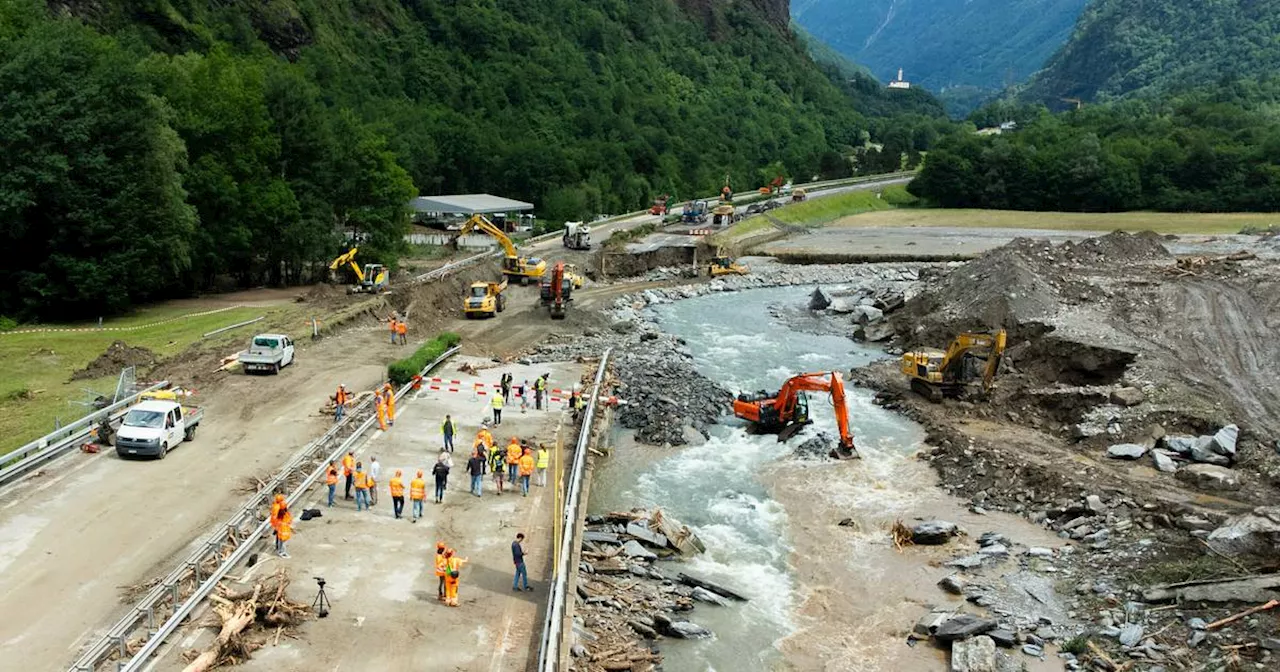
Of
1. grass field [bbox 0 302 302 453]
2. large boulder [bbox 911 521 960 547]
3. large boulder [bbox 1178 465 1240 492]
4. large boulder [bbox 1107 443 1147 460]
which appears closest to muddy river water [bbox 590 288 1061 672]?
large boulder [bbox 911 521 960 547]

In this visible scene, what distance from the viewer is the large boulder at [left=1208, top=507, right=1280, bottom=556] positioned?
2395cm

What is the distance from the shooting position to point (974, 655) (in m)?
21.2

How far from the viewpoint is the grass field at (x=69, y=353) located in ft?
104

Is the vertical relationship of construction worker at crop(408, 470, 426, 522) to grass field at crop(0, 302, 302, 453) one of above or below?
below

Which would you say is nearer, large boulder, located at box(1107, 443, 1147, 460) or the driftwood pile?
the driftwood pile

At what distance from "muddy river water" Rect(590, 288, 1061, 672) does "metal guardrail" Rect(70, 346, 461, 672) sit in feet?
27.0

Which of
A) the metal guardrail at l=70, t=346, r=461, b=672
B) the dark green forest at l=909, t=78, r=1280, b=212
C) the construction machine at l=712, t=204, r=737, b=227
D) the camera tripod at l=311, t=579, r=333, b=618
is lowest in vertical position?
the camera tripod at l=311, t=579, r=333, b=618

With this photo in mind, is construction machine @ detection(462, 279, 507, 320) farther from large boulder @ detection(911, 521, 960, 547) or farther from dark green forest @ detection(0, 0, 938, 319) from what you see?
large boulder @ detection(911, 521, 960, 547)

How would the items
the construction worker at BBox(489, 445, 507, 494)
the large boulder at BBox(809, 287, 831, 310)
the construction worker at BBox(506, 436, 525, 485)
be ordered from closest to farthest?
the construction worker at BBox(489, 445, 507, 494) < the construction worker at BBox(506, 436, 525, 485) < the large boulder at BBox(809, 287, 831, 310)

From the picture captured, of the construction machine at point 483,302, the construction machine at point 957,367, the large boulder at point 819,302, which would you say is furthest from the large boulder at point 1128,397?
the construction machine at point 483,302

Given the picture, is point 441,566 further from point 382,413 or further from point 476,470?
point 382,413

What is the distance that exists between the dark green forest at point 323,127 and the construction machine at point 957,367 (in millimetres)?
34613

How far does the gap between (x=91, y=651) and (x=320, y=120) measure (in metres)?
49.3

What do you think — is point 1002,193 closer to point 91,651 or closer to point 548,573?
point 548,573
